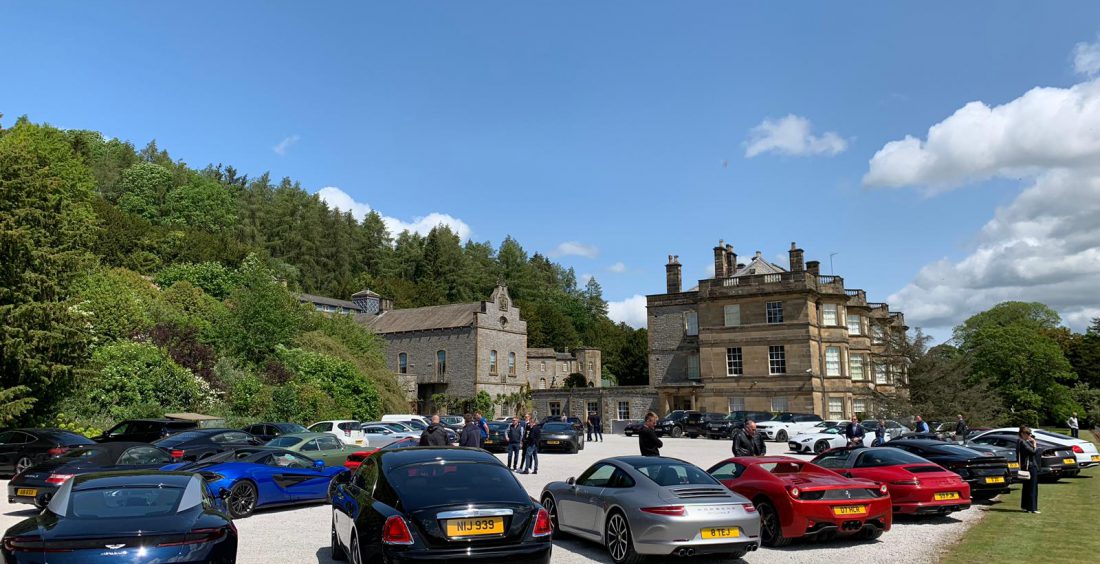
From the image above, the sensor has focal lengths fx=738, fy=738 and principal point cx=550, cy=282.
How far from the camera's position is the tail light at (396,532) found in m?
6.96

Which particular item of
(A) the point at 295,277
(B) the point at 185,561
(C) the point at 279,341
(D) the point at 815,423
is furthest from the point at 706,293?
(A) the point at 295,277

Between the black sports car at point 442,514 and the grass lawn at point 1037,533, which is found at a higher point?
the black sports car at point 442,514

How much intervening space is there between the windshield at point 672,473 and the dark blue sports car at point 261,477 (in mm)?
6037

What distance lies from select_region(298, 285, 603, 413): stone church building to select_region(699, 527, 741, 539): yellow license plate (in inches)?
1970

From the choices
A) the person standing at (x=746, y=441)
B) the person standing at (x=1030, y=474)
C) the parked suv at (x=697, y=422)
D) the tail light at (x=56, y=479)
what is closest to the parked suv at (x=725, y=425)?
the parked suv at (x=697, y=422)

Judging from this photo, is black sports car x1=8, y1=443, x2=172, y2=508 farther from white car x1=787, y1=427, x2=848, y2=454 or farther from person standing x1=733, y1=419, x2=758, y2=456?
white car x1=787, y1=427, x2=848, y2=454

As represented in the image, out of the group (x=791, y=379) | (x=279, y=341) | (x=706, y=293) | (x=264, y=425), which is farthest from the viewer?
(x=706, y=293)

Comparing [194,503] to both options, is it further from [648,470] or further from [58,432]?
[58,432]

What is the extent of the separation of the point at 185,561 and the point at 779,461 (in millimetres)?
8352

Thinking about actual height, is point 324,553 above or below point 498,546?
below

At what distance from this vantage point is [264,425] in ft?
80.9

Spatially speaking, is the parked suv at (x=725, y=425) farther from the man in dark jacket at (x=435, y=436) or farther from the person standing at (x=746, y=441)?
the man in dark jacket at (x=435, y=436)

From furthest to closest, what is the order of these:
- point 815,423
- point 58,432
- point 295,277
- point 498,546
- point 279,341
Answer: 1. point 295,277
2. point 279,341
3. point 815,423
4. point 58,432
5. point 498,546

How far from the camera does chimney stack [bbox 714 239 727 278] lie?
55147 mm
